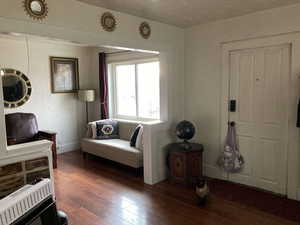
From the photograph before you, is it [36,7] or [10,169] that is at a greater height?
[36,7]

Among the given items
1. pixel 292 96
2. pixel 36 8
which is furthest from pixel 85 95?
pixel 292 96

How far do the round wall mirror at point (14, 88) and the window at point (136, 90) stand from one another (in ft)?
5.99

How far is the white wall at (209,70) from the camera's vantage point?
3.35 m

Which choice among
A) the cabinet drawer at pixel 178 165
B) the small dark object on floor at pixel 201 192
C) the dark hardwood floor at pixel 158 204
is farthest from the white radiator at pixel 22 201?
the cabinet drawer at pixel 178 165

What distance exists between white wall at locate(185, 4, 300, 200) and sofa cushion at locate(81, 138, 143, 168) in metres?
1.06

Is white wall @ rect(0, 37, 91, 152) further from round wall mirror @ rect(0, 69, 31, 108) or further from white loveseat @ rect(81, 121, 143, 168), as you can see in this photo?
white loveseat @ rect(81, 121, 143, 168)

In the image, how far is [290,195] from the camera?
315 cm

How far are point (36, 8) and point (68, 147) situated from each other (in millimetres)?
3863

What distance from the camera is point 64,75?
215 inches

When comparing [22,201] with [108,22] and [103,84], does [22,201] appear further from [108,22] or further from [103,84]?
[103,84]

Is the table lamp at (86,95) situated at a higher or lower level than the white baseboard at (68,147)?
higher

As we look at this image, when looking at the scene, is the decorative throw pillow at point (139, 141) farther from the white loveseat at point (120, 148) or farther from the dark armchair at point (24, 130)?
the dark armchair at point (24, 130)

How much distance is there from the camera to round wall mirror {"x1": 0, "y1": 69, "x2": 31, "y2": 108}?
4535 mm

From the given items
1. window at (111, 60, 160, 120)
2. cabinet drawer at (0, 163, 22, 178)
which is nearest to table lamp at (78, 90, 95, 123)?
window at (111, 60, 160, 120)
